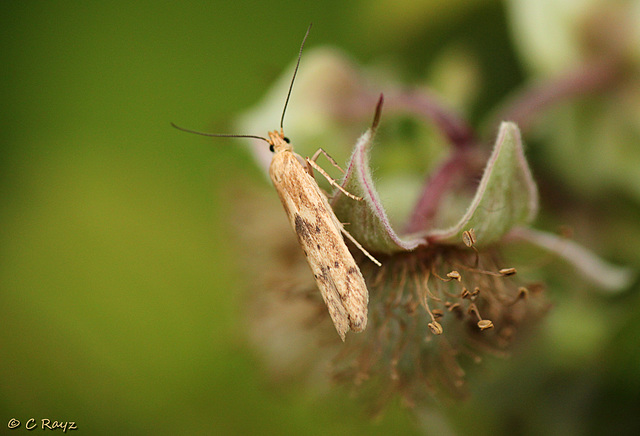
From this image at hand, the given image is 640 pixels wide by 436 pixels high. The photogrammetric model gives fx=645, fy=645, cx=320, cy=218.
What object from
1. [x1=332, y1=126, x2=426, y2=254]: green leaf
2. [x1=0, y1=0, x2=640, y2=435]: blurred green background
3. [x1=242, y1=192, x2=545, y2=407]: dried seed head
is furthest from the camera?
[x1=0, y1=0, x2=640, y2=435]: blurred green background

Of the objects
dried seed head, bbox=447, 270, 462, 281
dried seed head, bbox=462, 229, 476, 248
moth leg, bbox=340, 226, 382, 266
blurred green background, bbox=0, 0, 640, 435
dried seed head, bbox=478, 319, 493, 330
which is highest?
blurred green background, bbox=0, 0, 640, 435

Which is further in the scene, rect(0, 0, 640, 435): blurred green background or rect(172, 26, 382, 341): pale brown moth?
rect(0, 0, 640, 435): blurred green background

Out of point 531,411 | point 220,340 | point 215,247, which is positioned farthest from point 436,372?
point 215,247

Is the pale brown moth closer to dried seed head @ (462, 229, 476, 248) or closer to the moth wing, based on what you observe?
the moth wing

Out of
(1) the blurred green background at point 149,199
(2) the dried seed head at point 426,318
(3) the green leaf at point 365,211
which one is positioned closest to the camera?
(3) the green leaf at point 365,211

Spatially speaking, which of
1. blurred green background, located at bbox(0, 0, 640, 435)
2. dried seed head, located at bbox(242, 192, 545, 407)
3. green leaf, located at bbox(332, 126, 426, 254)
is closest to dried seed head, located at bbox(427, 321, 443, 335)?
dried seed head, located at bbox(242, 192, 545, 407)

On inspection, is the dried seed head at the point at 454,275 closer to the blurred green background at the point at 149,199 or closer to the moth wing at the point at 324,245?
the moth wing at the point at 324,245

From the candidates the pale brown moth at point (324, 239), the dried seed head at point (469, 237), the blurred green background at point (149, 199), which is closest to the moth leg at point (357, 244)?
the pale brown moth at point (324, 239)
